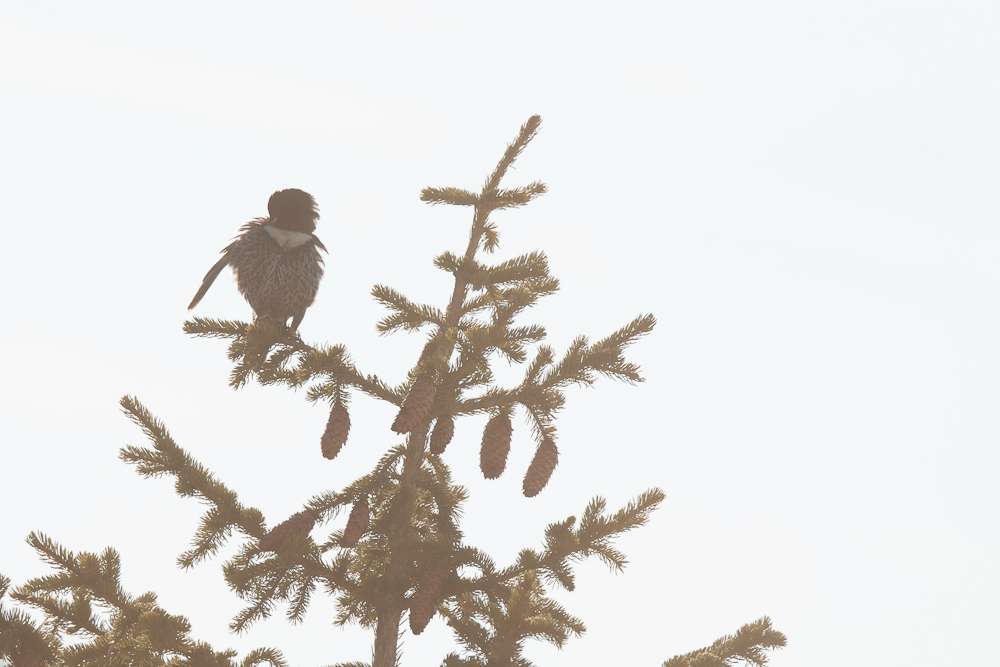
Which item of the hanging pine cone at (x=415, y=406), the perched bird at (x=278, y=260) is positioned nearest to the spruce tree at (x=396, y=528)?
the hanging pine cone at (x=415, y=406)

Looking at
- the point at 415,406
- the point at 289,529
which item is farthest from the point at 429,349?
the point at 289,529

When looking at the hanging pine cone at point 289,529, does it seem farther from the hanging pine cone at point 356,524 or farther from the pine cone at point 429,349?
the pine cone at point 429,349

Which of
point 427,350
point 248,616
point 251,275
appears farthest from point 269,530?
point 251,275

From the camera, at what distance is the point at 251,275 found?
651 centimetres

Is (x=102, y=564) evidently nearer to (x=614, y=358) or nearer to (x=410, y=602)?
(x=410, y=602)

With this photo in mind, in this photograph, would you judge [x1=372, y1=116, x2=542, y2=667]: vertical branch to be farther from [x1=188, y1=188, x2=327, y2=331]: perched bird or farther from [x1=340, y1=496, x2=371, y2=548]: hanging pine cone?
[x1=188, y1=188, x2=327, y2=331]: perched bird

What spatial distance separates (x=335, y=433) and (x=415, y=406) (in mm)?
575

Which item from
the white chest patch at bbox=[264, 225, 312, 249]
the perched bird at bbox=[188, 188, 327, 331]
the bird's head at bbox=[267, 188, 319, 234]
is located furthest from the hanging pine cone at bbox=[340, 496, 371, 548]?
the bird's head at bbox=[267, 188, 319, 234]

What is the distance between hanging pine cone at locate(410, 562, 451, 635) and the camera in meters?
3.84

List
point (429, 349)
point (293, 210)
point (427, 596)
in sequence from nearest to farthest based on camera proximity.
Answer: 1. point (427, 596)
2. point (429, 349)
3. point (293, 210)

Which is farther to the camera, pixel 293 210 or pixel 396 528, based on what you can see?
pixel 293 210

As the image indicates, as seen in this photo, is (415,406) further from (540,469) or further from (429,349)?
(429,349)

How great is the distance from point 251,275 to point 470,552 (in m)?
3.24

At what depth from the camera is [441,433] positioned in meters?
4.08
